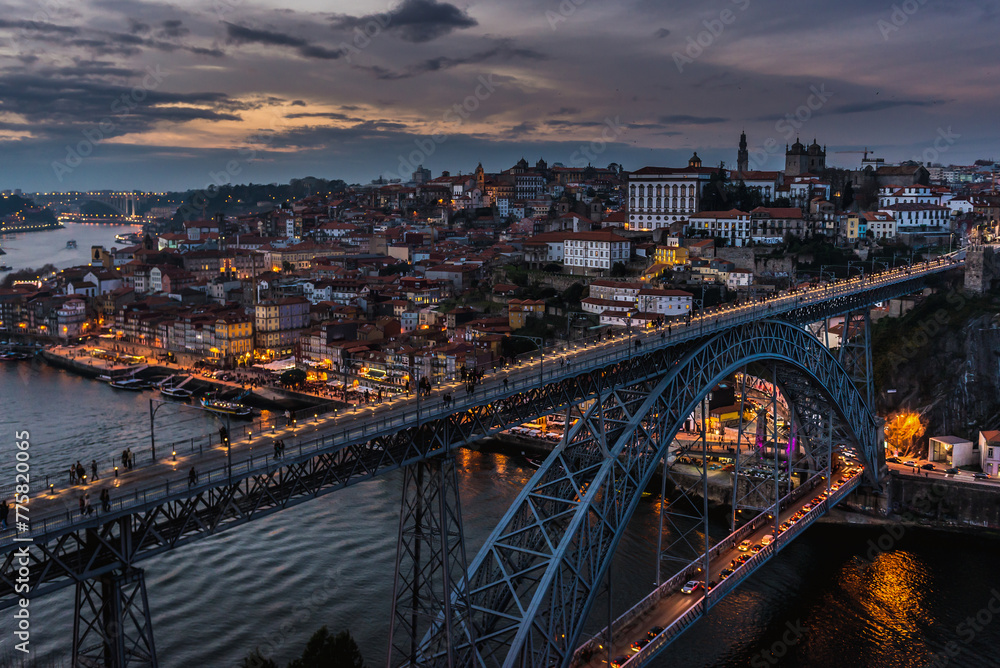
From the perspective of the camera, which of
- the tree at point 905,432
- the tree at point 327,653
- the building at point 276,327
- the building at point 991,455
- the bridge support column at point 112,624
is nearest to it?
the bridge support column at point 112,624

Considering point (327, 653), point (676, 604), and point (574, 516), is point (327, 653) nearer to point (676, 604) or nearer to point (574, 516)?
point (574, 516)

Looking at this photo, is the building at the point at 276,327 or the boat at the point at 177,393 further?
the building at the point at 276,327

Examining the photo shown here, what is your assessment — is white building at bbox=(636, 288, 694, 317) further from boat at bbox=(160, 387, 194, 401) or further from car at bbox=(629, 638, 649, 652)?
car at bbox=(629, 638, 649, 652)

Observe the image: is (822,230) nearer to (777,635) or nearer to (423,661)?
(777,635)

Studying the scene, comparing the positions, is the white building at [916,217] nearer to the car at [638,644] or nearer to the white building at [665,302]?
the white building at [665,302]

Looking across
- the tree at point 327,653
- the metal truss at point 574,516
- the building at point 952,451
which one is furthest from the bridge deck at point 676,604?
the building at point 952,451

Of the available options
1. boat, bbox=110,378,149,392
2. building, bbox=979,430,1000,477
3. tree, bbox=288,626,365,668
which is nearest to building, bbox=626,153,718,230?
building, bbox=979,430,1000,477

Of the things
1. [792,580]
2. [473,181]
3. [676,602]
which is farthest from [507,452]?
[473,181]
